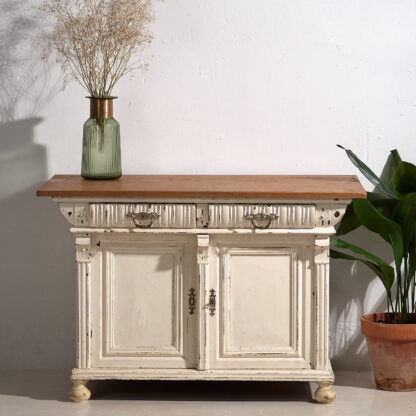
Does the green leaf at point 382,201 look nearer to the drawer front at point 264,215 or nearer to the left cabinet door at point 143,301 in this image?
the drawer front at point 264,215

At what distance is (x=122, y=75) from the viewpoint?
401 centimetres

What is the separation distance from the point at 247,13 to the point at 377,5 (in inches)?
23.8

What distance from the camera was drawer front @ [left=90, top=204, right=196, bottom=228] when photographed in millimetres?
3561

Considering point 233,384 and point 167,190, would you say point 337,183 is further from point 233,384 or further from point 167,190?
point 233,384

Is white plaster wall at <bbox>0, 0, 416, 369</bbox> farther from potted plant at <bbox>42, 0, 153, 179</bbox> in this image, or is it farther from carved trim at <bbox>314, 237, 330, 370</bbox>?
carved trim at <bbox>314, 237, 330, 370</bbox>

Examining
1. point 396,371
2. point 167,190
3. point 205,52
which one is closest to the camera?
point 167,190

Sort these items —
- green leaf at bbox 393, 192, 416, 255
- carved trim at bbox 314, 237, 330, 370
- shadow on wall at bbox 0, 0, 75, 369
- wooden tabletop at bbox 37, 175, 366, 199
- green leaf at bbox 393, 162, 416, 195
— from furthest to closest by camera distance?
shadow on wall at bbox 0, 0, 75, 369 → green leaf at bbox 393, 162, 416, 195 → green leaf at bbox 393, 192, 416, 255 → carved trim at bbox 314, 237, 330, 370 → wooden tabletop at bbox 37, 175, 366, 199

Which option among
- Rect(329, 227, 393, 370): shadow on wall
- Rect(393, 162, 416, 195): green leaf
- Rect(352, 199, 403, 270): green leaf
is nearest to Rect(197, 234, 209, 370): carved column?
Rect(352, 199, 403, 270): green leaf

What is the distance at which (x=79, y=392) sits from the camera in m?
3.69

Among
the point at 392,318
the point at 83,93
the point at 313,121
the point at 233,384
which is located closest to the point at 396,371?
the point at 392,318

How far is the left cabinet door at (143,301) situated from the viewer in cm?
364

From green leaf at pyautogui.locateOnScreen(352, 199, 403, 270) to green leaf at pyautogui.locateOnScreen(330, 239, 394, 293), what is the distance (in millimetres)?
57

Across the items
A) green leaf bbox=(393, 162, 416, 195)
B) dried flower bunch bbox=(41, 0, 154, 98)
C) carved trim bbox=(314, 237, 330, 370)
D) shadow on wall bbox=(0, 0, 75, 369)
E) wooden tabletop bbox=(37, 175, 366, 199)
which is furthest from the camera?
shadow on wall bbox=(0, 0, 75, 369)

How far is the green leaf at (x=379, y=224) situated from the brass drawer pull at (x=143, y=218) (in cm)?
87
